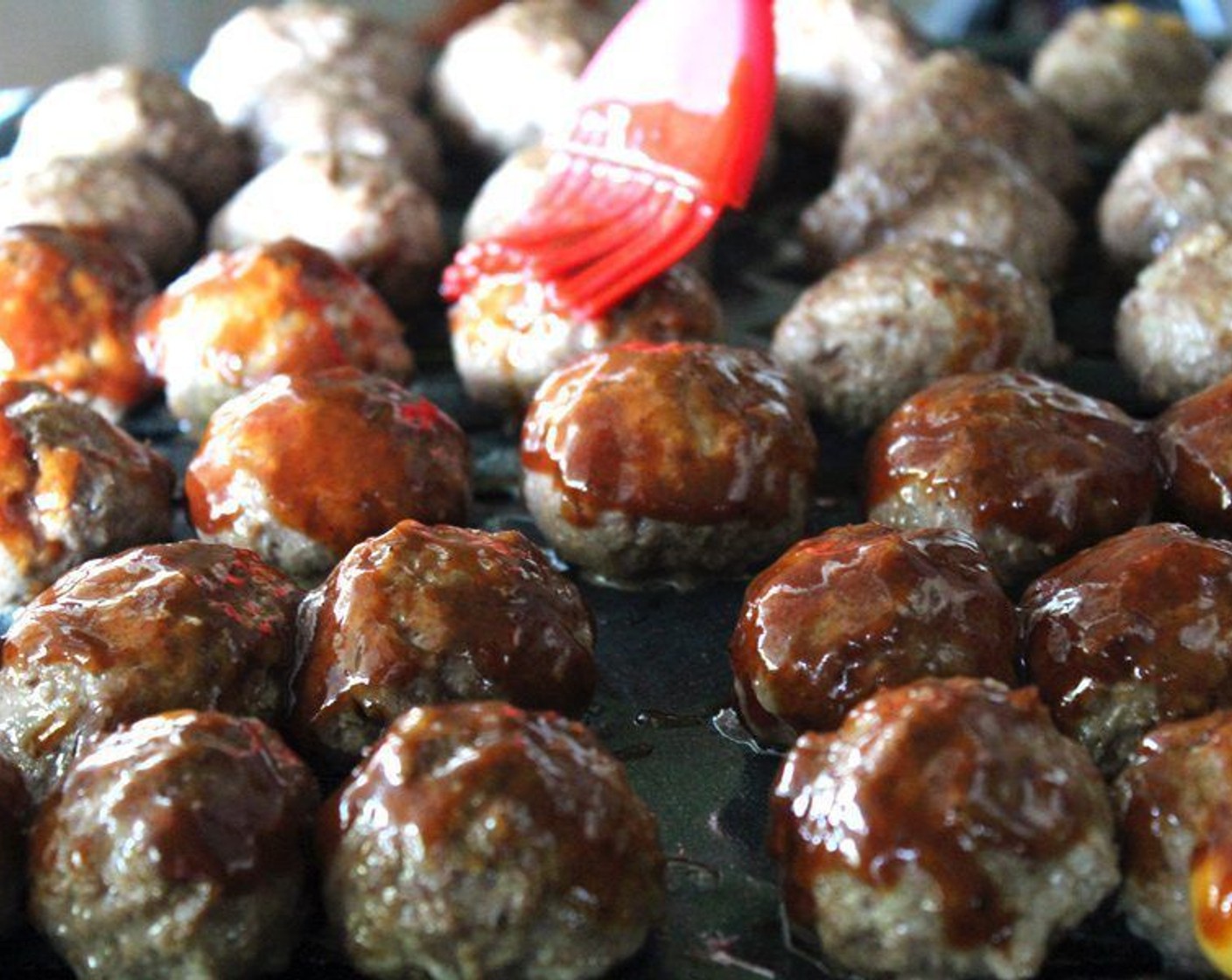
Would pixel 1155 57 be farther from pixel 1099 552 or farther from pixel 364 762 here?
pixel 364 762

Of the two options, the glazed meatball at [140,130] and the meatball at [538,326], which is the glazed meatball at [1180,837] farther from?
the glazed meatball at [140,130]

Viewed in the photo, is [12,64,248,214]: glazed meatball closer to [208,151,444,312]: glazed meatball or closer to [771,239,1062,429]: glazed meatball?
[208,151,444,312]: glazed meatball

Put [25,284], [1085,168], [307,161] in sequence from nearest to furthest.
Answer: [25,284], [307,161], [1085,168]

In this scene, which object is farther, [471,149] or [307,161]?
[471,149]

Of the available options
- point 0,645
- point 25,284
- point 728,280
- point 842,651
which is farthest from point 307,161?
point 842,651

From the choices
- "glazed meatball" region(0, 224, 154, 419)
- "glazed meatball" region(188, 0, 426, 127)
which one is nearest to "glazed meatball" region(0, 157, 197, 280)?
"glazed meatball" region(0, 224, 154, 419)
